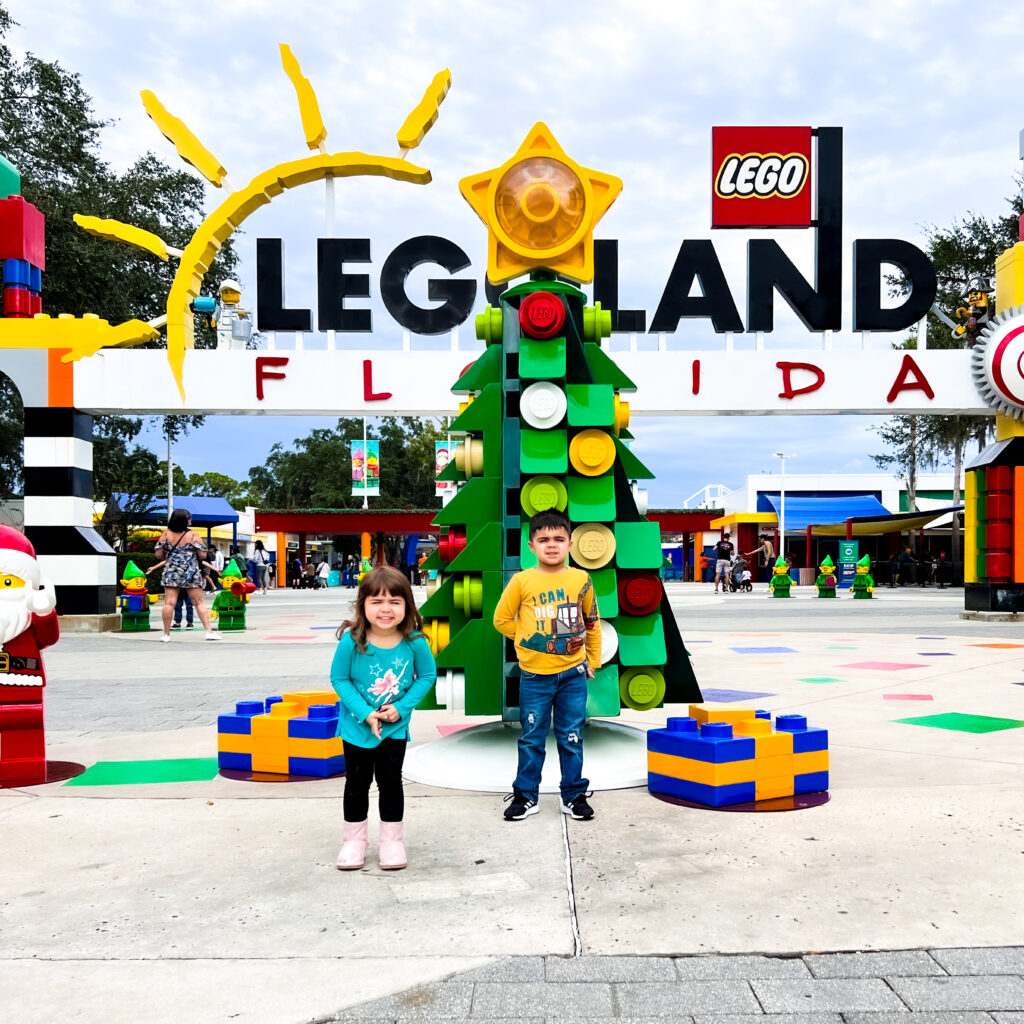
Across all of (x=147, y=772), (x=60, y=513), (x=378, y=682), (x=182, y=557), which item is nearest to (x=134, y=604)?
(x=60, y=513)

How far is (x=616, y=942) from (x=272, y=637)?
1188 cm

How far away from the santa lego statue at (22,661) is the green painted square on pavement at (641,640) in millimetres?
2994

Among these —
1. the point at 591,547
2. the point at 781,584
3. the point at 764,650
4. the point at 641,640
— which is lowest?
the point at 781,584

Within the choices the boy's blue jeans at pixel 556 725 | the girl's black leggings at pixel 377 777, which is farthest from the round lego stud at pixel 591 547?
the girl's black leggings at pixel 377 777

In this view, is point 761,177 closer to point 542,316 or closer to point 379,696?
point 542,316

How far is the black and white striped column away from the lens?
1522 cm

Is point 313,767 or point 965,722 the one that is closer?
point 313,767

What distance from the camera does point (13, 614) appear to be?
4.86m

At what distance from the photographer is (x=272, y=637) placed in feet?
46.3

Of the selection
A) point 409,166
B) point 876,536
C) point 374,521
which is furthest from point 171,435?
point 876,536

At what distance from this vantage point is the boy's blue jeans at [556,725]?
432cm

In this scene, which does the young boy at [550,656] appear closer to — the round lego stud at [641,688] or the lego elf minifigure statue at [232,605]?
the round lego stud at [641,688]

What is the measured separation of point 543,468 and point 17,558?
2.79 metres

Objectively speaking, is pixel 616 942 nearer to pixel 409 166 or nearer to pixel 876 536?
pixel 409 166
